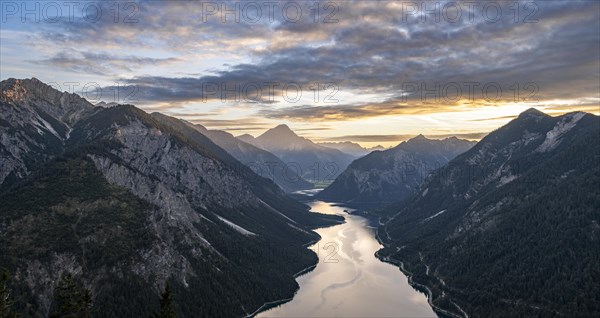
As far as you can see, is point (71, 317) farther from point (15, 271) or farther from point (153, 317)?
point (15, 271)

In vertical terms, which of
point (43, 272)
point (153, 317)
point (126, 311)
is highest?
point (153, 317)

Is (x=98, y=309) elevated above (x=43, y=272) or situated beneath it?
situated beneath

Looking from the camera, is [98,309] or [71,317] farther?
[98,309]

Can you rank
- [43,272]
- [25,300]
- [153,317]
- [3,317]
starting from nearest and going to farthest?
[3,317], [153,317], [25,300], [43,272]

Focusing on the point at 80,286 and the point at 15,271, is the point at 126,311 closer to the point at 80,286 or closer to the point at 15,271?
the point at 80,286

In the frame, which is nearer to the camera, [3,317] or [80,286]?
[3,317]

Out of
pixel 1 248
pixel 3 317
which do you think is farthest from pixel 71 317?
pixel 1 248

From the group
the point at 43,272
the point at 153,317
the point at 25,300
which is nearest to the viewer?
the point at 153,317

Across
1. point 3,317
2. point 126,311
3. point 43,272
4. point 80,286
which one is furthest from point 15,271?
point 3,317
